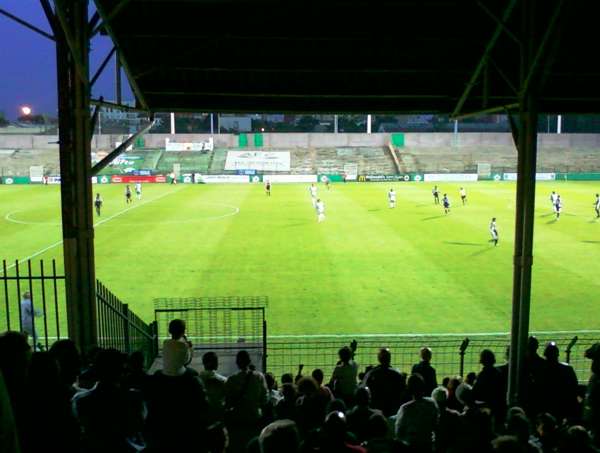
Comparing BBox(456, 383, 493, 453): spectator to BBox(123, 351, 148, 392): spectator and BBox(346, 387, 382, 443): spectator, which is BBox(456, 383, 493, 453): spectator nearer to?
BBox(346, 387, 382, 443): spectator

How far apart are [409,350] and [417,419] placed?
8.56 m

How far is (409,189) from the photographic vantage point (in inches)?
2295

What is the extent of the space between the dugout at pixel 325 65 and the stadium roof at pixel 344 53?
2 centimetres

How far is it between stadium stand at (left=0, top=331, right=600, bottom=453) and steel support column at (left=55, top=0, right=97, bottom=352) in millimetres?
1504

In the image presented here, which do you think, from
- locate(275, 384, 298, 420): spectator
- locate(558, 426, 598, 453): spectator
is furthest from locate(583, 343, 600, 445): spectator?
locate(275, 384, 298, 420): spectator

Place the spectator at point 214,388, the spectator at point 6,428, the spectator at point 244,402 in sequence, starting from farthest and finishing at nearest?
the spectator at point 214,388
the spectator at point 244,402
the spectator at point 6,428

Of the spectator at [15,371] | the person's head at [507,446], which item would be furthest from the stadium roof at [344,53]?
the person's head at [507,446]

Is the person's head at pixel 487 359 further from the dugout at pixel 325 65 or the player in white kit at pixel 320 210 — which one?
the player in white kit at pixel 320 210

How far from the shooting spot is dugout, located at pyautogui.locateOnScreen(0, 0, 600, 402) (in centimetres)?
792

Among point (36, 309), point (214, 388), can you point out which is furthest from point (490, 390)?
point (36, 309)

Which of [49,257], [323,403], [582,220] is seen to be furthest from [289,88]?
[582,220]

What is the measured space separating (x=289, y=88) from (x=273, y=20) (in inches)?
78.6

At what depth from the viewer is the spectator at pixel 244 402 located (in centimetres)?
655

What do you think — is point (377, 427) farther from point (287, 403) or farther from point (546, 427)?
point (546, 427)
